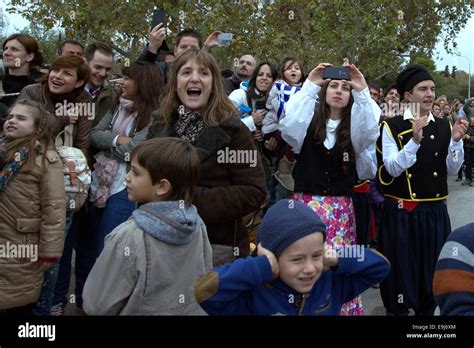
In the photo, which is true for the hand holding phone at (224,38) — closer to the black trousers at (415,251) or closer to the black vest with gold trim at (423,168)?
the black vest with gold trim at (423,168)

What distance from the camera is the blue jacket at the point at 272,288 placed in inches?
86.4

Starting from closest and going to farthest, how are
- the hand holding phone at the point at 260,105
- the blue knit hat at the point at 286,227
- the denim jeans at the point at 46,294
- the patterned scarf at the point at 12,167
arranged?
the blue knit hat at the point at 286,227 < the patterned scarf at the point at 12,167 < the denim jeans at the point at 46,294 < the hand holding phone at the point at 260,105

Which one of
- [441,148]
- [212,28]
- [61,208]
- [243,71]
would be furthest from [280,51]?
[61,208]

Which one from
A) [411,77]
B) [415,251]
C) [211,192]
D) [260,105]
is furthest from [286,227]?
[260,105]

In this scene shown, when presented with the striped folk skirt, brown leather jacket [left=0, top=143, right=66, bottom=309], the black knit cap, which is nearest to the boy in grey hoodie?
brown leather jacket [left=0, top=143, right=66, bottom=309]

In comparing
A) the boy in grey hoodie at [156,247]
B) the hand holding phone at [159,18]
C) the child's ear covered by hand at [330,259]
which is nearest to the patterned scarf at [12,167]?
the boy in grey hoodie at [156,247]

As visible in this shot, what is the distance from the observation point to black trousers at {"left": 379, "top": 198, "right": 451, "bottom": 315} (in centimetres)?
441

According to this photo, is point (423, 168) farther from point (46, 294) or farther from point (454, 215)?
point (454, 215)

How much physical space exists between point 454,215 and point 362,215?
4861mm

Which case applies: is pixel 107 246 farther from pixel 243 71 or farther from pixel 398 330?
pixel 243 71

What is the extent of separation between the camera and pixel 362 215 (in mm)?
4562

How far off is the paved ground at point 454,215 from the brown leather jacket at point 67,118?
131 cm

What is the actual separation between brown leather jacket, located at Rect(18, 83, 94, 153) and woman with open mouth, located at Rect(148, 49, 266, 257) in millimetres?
1067

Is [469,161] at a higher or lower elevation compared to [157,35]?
lower
